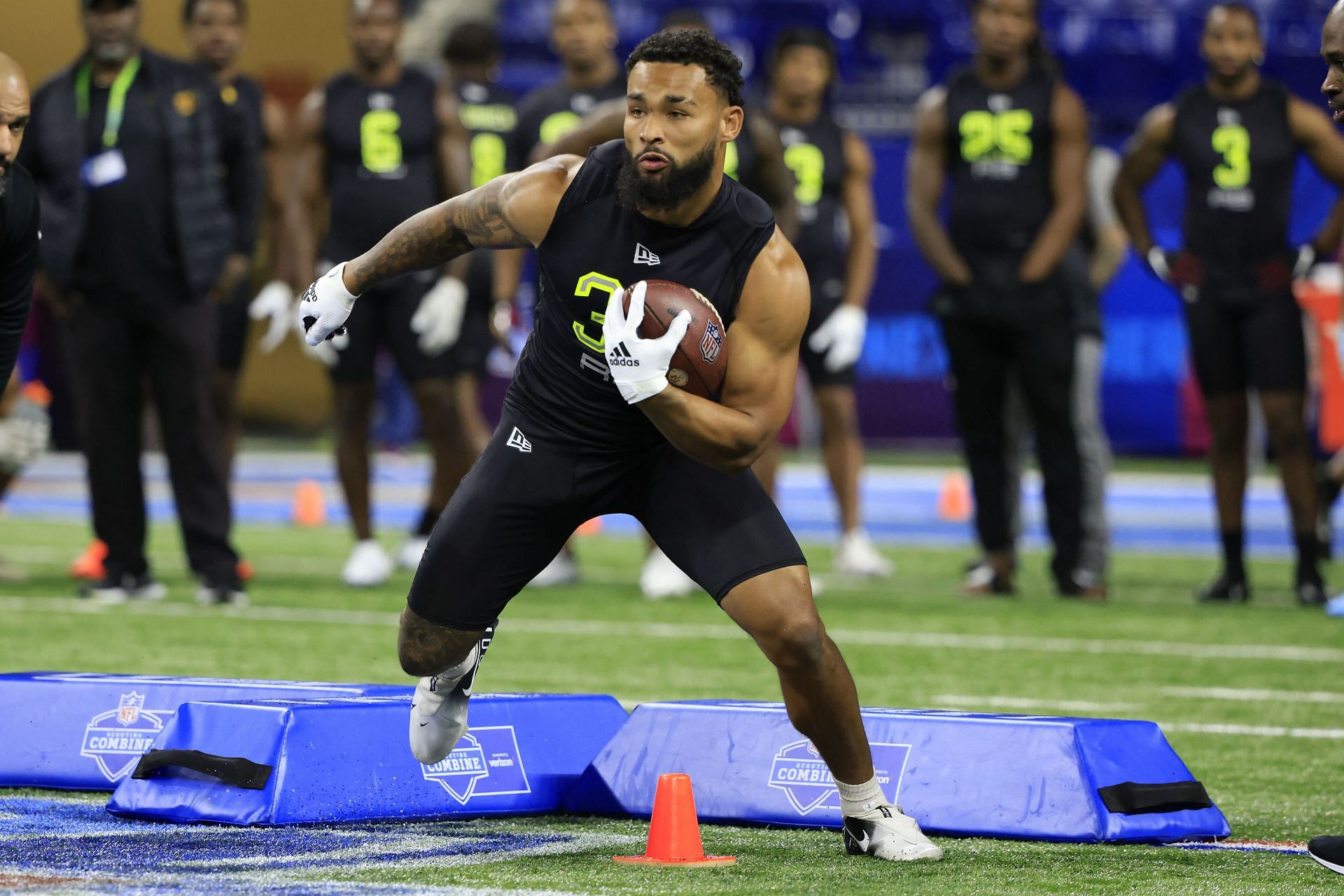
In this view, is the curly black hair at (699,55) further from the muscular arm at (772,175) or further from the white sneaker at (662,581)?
the white sneaker at (662,581)

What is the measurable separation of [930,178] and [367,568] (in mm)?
3328

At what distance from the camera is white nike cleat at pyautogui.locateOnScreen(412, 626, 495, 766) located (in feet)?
15.3

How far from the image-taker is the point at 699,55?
4.43 m

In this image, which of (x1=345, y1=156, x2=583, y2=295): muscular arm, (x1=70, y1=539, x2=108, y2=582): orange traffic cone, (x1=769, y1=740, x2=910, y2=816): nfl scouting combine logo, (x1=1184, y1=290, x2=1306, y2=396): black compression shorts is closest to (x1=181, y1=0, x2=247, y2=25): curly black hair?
(x1=70, y1=539, x2=108, y2=582): orange traffic cone

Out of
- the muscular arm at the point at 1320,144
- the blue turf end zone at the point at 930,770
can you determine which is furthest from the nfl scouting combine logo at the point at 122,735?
the muscular arm at the point at 1320,144

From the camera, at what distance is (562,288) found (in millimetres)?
4547

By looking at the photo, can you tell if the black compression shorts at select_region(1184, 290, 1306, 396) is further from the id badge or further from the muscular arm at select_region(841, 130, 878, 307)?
the id badge

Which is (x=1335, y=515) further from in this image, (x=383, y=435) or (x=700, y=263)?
(x=700, y=263)

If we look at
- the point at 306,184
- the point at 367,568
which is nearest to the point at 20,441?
the point at 367,568

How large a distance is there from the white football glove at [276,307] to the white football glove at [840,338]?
262 centimetres

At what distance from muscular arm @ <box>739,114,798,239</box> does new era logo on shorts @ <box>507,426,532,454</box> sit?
178 inches

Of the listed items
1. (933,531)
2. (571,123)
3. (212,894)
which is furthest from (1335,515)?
(212,894)

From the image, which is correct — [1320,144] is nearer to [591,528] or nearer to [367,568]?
[367,568]

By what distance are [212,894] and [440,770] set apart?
3.88 ft
